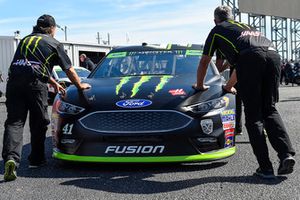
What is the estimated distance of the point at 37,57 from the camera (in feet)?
14.4

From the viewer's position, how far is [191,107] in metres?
4.27

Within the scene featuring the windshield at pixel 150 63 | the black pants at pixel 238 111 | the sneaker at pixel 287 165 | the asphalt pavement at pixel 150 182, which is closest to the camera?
the asphalt pavement at pixel 150 182

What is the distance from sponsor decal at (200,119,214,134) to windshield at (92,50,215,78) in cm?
122

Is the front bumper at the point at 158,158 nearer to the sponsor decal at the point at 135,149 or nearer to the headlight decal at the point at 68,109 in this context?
the sponsor decal at the point at 135,149

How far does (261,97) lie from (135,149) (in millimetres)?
1266

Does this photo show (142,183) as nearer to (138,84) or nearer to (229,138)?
A: (229,138)

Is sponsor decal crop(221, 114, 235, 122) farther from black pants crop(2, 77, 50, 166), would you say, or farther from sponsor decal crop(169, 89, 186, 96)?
black pants crop(2, 77, 50, 166)

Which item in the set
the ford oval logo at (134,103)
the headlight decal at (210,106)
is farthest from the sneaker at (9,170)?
the headlight decal at (210,106)

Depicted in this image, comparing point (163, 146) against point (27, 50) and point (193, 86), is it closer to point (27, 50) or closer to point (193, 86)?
point (193, 86)

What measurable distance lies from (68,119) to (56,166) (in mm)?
642

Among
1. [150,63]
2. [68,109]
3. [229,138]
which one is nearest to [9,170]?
[68,109]

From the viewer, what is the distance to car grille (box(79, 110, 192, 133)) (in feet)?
13.7

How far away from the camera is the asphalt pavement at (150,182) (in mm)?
3574

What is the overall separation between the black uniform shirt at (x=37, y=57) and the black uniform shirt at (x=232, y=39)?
1.50 m
